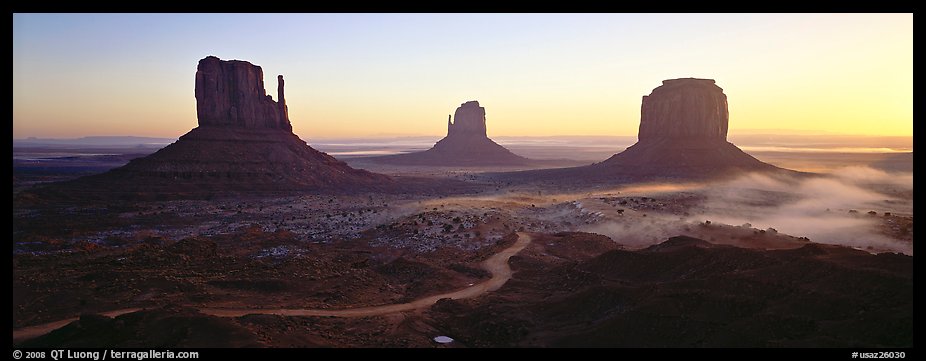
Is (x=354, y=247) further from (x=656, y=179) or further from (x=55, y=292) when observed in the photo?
(x=656, y=179)

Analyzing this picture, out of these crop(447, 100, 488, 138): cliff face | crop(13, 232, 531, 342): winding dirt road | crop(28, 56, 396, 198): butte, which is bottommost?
crop(13, 232, 531, 342): winding dirt road

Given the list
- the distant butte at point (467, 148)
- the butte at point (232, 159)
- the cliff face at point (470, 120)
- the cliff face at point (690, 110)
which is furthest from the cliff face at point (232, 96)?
the cliff face at point (470, 120)

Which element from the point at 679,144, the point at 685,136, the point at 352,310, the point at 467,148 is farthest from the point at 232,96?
the point at 467,148

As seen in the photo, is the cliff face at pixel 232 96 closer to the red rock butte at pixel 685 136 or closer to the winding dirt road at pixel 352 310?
the winding dirt road at pixel 352 310

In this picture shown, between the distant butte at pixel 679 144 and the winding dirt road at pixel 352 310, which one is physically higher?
the distant butte at pixel 679 144

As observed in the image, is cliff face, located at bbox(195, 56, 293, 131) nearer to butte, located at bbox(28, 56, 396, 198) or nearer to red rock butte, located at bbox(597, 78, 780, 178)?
butte, located at bbox(28, 56, 396, 198)

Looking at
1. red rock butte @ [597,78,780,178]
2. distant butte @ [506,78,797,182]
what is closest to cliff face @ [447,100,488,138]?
distant butte @ [506,78,797,182]

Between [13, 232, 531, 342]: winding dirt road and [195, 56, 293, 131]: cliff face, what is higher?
[195, 56, 293, 131]: cliff face
